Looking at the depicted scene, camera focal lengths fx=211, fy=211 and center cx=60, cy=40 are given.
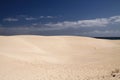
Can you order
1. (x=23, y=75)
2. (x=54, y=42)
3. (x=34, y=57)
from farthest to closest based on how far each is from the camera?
1. (x=54, y=42)
2. (x=34, y=57)
3. (x=23, y=75)

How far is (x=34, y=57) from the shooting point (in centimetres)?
1756

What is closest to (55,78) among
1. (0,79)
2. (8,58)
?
(0,79)

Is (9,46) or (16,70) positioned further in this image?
(9,46)

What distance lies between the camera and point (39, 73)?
1189 cm

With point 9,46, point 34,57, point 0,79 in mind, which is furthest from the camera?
point 9,46

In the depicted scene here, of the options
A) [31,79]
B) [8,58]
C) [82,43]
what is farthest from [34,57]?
[82,43]

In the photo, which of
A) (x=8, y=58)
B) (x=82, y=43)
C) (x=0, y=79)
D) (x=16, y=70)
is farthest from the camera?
(x=82, y=43)

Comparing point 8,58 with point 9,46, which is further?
point 9,46

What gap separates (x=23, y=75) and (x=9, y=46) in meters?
10.1

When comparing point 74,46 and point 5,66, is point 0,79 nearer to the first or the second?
point 5,66

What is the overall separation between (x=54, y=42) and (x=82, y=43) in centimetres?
514

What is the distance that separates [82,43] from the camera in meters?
31.7

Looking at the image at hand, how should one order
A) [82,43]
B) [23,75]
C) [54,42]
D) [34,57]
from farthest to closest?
[82,43] → [54,42] → [34,57] → [23,75]

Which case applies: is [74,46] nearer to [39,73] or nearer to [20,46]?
[20,46]
